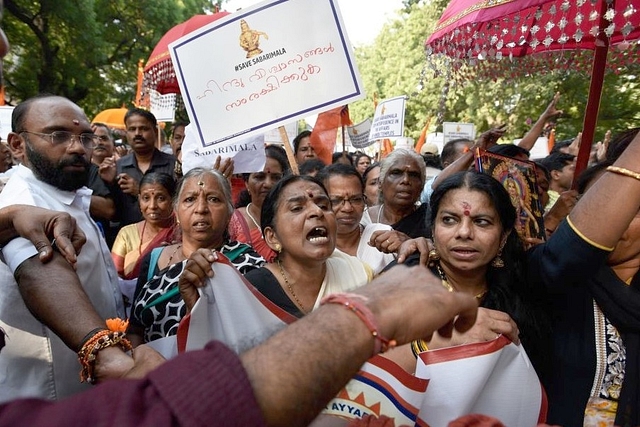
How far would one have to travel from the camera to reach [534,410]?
1.65 metres

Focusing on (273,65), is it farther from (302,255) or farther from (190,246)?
(302,255)

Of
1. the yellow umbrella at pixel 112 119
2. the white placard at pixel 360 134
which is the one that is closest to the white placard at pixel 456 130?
the white placard at pixel 360 134

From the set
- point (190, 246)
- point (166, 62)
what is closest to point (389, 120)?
point (166, 62)

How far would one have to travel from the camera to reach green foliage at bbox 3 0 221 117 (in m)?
15.2

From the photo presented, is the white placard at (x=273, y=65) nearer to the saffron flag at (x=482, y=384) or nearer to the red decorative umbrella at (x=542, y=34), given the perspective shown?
the red decorative umbrella at (x=542, y=34)

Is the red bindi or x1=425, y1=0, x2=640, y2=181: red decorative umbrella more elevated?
x1=425, y1=0, x2=640, y2=181: red decorative umbrella

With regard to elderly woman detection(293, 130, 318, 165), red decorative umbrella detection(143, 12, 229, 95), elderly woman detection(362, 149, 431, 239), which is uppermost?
red decorative umbrella detection(143, 12, 229, 95)

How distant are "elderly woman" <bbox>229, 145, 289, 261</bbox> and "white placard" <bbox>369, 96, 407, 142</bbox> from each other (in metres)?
3.12

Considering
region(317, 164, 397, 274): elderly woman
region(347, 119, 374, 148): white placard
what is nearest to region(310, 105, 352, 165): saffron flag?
region(317, 164, 397, 274): elderly woman

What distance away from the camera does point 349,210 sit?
350 centimetres

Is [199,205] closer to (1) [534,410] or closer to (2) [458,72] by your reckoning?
(1) [534,410]

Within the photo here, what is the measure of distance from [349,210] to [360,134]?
5.63 metres

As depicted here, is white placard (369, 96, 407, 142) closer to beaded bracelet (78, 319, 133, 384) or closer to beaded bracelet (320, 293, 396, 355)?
beaded bracelet (78, 319, 133, 384)

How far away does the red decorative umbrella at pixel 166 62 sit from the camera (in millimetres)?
6352
